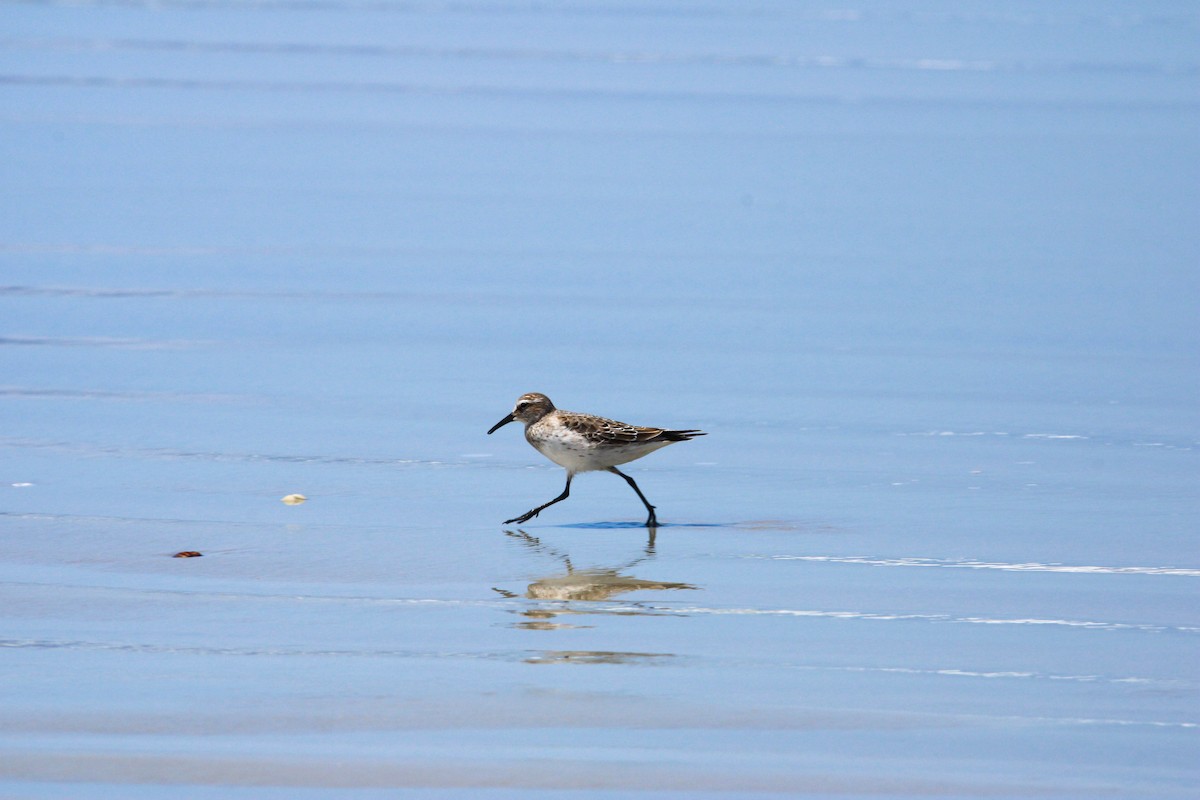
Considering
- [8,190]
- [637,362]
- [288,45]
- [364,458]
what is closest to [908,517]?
[364,458]

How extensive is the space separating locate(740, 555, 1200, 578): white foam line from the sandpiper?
98cm

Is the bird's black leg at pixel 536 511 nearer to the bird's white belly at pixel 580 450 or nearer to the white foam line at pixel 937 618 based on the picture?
the bird's white belly at pixel 580 450

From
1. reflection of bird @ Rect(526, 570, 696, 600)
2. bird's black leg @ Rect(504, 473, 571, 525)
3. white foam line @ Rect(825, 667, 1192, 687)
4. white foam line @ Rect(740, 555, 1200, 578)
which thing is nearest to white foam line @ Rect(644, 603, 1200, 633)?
reflection of bird @ Rect(526, 570, 696, 600)

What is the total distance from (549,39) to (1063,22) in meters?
9.88

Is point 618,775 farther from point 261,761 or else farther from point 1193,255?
point 1193,255

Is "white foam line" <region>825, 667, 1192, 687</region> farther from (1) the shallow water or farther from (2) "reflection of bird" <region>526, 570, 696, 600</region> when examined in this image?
(2) "reflection of bird" <region>526, 570, 696, 600</region>

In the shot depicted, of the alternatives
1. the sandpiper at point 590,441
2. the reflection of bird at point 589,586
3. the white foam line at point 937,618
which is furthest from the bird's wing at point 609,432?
the white foam line at point 937,618

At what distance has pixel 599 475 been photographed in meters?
10.8

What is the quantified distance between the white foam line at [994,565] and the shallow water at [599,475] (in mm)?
24

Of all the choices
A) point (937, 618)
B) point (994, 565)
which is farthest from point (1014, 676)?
point (994, 565)

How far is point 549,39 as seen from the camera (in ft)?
104

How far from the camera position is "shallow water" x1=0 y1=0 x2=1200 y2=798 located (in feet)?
19.7

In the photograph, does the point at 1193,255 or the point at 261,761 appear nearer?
the point at 261,761

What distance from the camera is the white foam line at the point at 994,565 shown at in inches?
314
